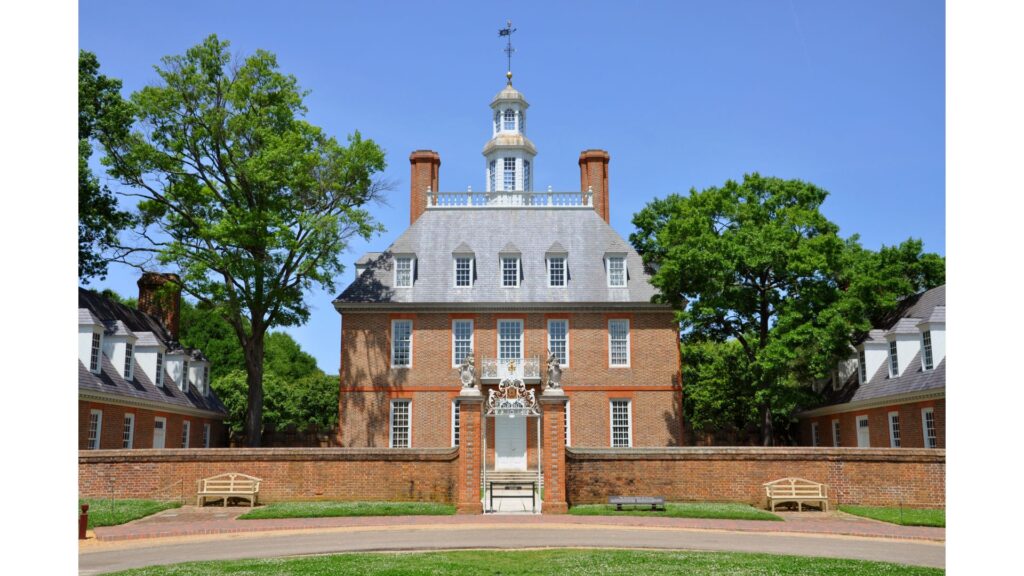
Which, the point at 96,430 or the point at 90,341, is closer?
the point at 96,430

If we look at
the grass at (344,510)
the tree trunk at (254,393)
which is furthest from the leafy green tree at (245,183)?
the grass at (344,510)

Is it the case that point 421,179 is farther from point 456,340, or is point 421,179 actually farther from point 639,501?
point 639,501

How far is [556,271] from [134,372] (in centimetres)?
1657

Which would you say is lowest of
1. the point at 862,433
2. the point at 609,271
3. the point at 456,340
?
the point at 862,433

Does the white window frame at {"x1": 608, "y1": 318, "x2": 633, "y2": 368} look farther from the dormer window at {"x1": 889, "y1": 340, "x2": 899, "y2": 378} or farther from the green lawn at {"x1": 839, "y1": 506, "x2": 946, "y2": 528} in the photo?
the green lawn at {"x1": 839, "y1": 506, "x2": 946, "y2": 528}

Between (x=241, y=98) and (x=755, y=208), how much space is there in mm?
18615

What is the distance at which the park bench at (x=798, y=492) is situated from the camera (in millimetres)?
19922

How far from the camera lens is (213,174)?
29.3m

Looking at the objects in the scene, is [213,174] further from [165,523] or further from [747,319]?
[747,319]

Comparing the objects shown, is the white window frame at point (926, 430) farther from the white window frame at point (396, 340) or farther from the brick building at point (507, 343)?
the white window frame at point (396, 340)

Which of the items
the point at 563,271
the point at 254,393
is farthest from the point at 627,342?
the point at 254,393

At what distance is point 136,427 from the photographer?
92.7ft

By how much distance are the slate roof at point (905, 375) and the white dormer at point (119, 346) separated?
84.1 ft
